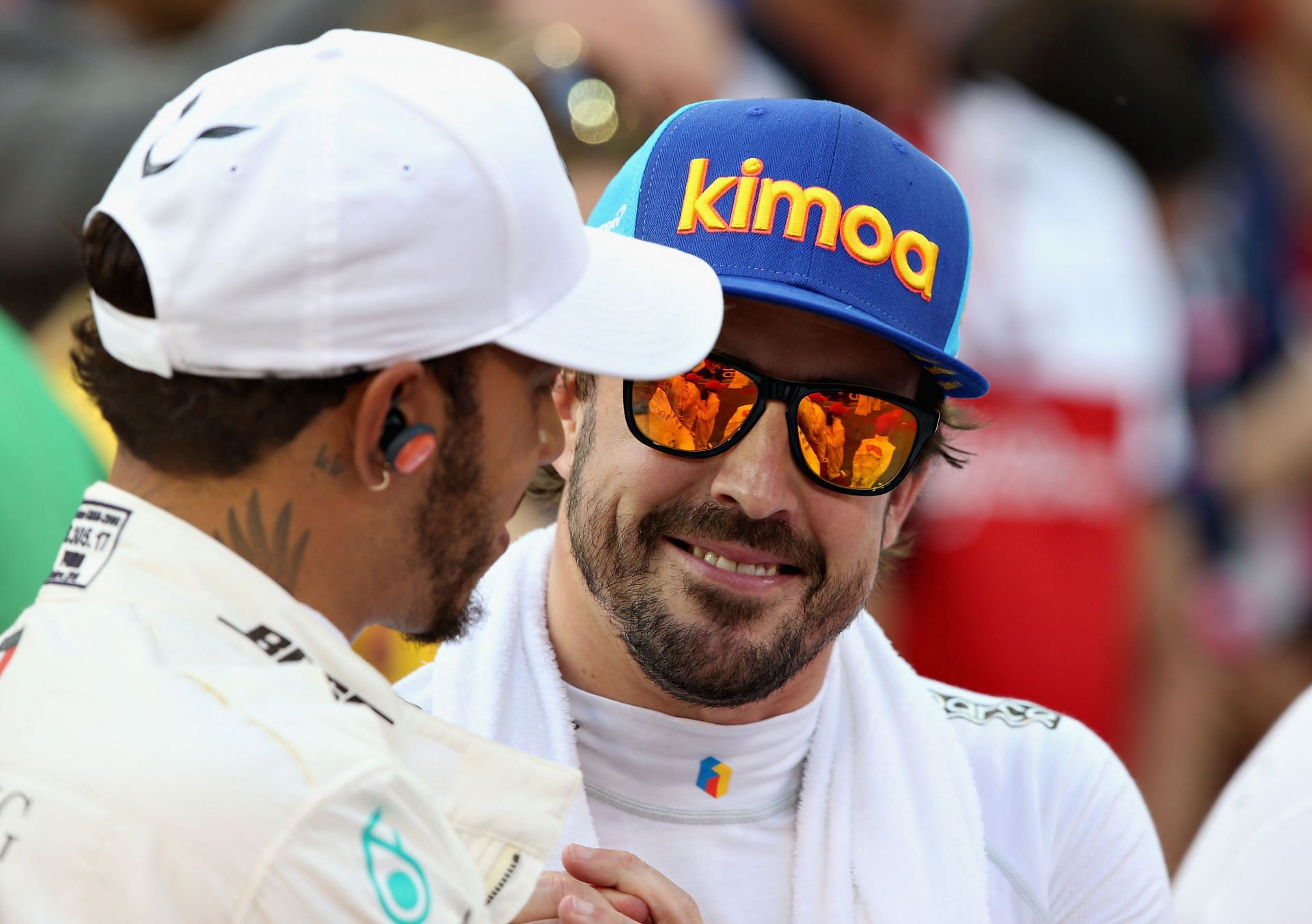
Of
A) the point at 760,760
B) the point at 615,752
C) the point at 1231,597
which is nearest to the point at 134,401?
the point at 615,752

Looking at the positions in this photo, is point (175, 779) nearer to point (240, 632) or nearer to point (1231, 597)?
point (240, 632)

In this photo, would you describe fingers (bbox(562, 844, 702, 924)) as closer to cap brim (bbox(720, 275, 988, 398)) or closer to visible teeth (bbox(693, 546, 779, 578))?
visible teeth (bbox(693, 546, 779, 578))

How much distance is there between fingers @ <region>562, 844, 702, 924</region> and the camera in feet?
7.15

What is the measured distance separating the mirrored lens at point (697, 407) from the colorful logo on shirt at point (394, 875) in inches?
42.4

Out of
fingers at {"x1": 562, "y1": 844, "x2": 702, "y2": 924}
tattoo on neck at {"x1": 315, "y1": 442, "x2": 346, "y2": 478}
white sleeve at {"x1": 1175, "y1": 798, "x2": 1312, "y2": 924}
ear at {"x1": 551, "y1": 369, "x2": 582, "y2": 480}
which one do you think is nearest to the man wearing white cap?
tattoo on neck at {"x1": 315, "y1": 442, "x2": 346, "y2": 478}

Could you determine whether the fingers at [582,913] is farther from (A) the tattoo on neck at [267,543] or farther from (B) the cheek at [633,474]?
(B) the cheek at [633,474]

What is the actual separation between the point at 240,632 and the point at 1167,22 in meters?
5.24

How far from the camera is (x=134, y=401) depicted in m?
1.84

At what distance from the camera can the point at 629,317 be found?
6.77 ft

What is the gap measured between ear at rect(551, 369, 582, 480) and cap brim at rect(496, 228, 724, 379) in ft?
2.16

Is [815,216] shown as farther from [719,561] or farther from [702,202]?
[719,561]

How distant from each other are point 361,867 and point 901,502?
1583 mm

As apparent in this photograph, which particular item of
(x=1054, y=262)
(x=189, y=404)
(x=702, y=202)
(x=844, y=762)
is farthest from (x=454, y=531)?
(x=1054, y=262)

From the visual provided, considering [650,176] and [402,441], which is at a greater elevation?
[650,176]
